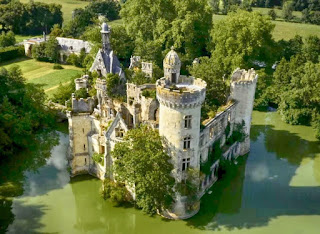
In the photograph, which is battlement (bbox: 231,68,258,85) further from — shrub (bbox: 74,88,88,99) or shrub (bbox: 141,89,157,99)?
shrub (bbox: 74,88,88,99)

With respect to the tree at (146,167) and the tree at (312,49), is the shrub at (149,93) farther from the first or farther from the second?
the tree at (312,49)

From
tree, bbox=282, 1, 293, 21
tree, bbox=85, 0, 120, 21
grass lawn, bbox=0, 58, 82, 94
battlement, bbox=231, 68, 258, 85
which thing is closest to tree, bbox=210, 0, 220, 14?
tree, bbox=282, 1, 293, 21

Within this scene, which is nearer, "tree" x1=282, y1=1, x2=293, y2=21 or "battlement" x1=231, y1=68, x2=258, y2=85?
"battlement" x1=231, y1=68, x2=258, y2=85

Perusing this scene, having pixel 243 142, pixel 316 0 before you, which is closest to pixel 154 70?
pixel 243 142

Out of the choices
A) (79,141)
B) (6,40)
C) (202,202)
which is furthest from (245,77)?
(6,40)

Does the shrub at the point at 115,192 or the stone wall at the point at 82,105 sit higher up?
the stone wall at the point at 82,105

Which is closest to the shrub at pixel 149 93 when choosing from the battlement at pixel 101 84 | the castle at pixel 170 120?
the castle at pixel 170 120
